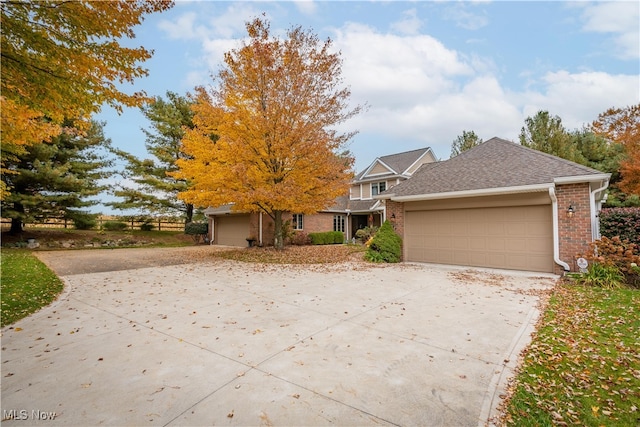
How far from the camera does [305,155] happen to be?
41.3 ft

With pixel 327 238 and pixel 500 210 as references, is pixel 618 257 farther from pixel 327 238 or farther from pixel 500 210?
pixel 327 238

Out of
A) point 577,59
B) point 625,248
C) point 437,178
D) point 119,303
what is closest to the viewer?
point 119,303

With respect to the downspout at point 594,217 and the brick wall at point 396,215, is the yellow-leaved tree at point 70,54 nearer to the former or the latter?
the brick wall at point 396,215

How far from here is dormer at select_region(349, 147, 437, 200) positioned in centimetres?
2270

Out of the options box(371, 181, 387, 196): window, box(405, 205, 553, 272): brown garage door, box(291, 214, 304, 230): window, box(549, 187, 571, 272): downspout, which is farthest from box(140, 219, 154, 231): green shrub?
box(549, 187, 571, 272): downspout

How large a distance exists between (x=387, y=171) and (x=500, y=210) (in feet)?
44.5

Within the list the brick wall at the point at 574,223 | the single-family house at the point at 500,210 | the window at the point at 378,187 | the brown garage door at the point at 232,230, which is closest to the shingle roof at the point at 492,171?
the single-family house at the point at 500,210

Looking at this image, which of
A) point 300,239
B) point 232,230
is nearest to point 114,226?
point 232,230

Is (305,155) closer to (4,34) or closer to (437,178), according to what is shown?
(437,178)

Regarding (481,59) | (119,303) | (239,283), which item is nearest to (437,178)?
(481,59)

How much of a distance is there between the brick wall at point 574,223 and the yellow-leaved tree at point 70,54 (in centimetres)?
1121

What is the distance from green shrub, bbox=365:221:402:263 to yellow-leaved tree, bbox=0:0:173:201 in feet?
30.3

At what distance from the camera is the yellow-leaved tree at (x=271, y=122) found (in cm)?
1212

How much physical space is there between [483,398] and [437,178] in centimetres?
1025
